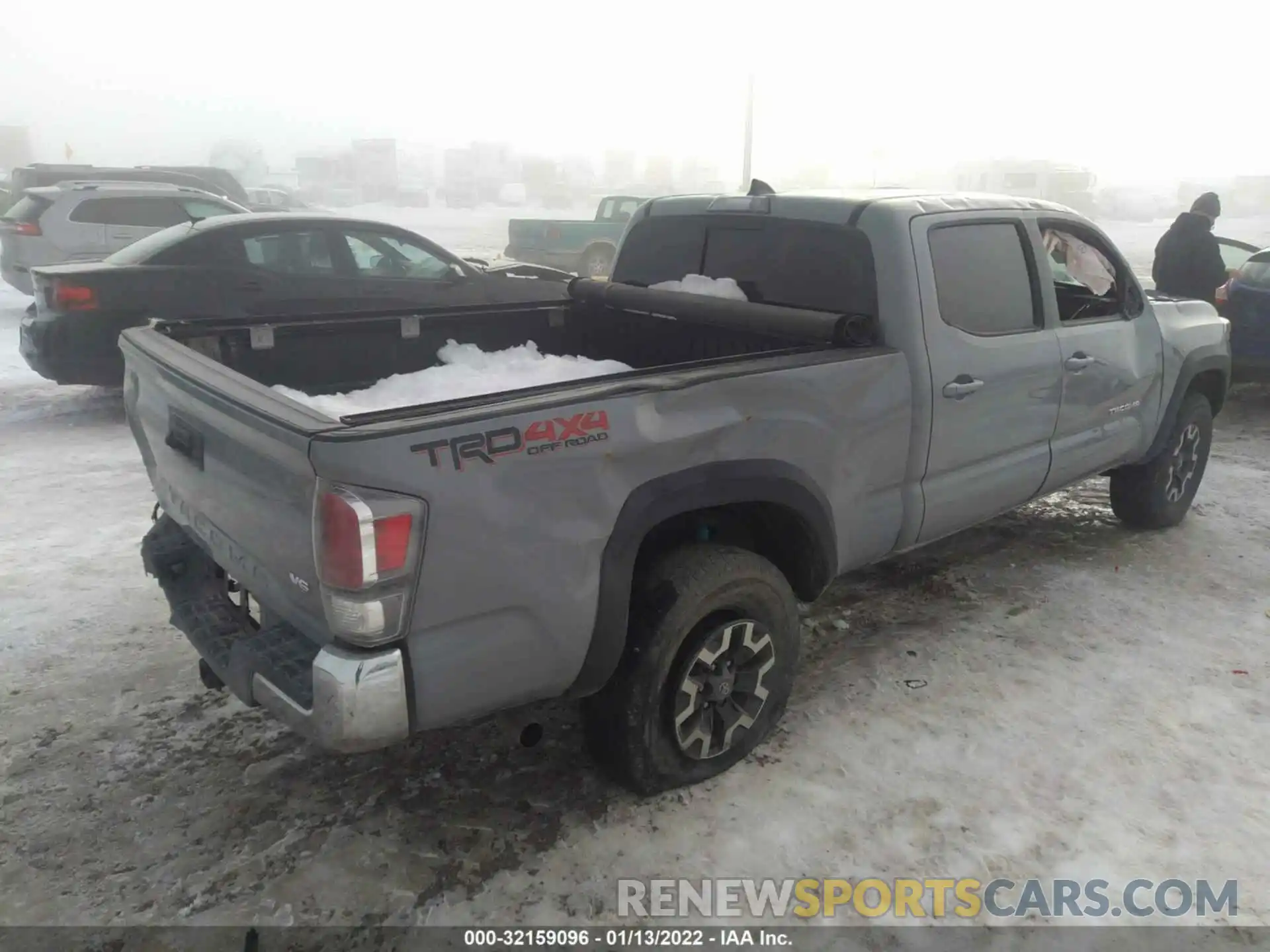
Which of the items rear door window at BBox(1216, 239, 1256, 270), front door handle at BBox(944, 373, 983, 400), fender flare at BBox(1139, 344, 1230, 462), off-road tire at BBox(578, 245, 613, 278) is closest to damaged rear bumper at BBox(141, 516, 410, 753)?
front door handle at BBox(944, 373, 983, 400)

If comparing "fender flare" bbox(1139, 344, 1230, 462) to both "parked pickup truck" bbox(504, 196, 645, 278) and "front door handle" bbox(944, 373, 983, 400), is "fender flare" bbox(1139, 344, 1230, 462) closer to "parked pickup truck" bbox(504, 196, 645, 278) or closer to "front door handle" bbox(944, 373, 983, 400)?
"front door handle" bbox(944, 373, 983, 400)

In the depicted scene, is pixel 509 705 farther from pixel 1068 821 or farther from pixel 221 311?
pixel 221 311

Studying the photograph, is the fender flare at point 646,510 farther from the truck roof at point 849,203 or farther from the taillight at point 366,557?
the truck roof at point 849,203

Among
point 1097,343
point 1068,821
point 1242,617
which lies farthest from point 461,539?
point 1242,617

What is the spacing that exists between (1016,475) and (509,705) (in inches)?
102

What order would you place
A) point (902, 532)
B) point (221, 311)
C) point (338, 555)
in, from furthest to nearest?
point (221, 311)
point (902, 532)
point (338, 555)

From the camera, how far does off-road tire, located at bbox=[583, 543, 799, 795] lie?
9.37 ft

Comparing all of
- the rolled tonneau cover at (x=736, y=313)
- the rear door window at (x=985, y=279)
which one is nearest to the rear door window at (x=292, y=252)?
the rolled tonneau cover at (x=736, y=313)

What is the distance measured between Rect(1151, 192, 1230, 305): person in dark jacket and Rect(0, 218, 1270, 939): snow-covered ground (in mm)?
5550

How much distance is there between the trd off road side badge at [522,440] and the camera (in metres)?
2.28

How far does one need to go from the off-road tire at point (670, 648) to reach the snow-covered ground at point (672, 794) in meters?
0.14

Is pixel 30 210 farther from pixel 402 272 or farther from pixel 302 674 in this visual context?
pixel 302 674

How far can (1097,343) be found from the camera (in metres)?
4.41

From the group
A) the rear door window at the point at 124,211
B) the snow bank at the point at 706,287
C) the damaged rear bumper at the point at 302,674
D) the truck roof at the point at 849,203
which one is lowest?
the damaged rear bumper at the point at 302,674
